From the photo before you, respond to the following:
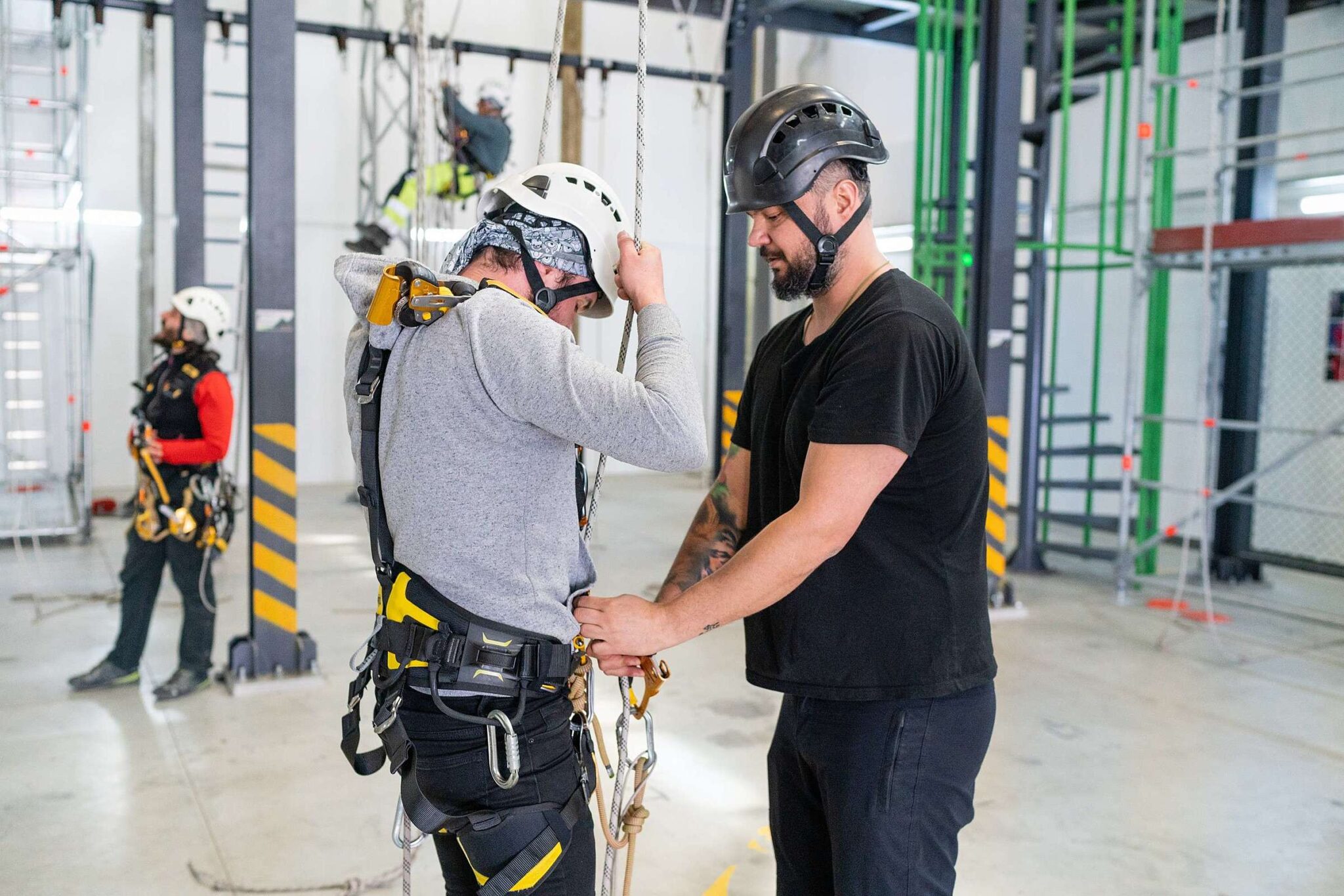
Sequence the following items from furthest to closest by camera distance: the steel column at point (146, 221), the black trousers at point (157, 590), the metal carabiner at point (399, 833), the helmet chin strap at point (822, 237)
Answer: the steel column at point (146, 221) < the black trousers at point (157, 590) < the metal carabiner at point (399, 833) < the helmet chin strap at point (822, 237)

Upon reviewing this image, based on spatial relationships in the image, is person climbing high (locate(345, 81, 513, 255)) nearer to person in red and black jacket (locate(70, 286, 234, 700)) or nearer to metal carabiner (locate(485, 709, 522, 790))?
person in red and black jacket (locate(70, 286, 234, 700))

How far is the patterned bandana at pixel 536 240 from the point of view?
1.84 m

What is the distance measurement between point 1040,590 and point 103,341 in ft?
30.3

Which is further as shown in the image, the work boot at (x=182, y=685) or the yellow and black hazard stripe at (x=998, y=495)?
the yellow and black hazard stripe at (x=998, y=495)

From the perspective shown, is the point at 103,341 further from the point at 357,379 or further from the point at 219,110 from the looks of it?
the point at 357,379

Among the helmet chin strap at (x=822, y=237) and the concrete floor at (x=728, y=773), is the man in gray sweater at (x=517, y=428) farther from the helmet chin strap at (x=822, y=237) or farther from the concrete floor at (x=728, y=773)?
the helmet chin strap at (x=822, y=237)

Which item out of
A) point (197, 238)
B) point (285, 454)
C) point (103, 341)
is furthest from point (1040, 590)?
point (103, 341)

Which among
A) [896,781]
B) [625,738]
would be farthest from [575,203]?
[896,781]

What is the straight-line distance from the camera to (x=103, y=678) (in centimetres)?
529

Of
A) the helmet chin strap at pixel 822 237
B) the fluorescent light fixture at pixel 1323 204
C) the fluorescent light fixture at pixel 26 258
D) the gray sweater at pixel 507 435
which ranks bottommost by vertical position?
the gray sweater at pixel 507 435

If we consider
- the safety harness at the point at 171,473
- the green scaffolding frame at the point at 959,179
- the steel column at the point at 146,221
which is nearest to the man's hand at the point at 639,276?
the safety harness at the point at 171,473

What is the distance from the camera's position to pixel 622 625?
184 cm

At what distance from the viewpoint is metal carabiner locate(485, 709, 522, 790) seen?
1.79 m

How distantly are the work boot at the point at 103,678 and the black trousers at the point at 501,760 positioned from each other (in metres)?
4.08
